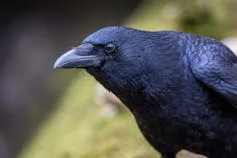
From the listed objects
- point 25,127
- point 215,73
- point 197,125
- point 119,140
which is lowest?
point 25,127

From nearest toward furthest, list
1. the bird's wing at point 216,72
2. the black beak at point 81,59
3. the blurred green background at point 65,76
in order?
the black beak at point 81,59, the bird's wing at point 216,72, the blurred green background at point 65,76

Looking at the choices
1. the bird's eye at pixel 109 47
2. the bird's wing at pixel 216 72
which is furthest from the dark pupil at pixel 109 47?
the bird's wing at pixel 216 72

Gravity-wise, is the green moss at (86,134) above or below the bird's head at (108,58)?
below

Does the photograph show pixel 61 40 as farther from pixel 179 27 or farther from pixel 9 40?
pixel 179 27

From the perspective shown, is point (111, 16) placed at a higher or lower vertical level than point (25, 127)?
higher

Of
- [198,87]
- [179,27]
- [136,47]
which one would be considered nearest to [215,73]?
[198,87]

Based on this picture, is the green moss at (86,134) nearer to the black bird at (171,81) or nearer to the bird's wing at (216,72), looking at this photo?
the black bird at (171,81)

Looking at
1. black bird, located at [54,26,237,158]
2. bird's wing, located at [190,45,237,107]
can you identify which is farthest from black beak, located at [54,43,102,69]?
bird's wing, located at [190,45,237,107]

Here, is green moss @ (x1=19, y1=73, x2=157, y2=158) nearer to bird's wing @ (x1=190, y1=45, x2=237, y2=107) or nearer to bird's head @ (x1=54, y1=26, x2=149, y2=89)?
bird's wing @ (x1=190, y1=45, x2=237, y2=107)
